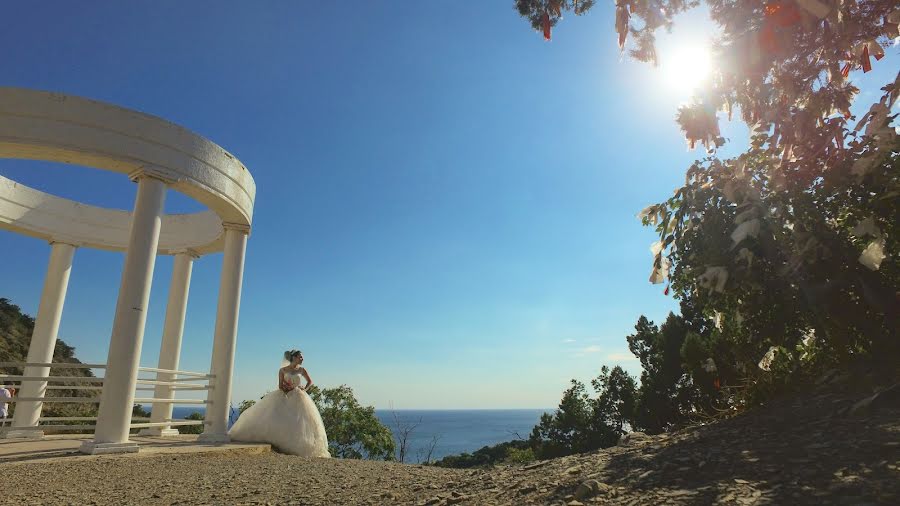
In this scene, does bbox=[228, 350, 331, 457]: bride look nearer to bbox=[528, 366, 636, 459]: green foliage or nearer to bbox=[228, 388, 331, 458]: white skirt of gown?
bbox=[228, 388, 331, 458]: white skirt of gown

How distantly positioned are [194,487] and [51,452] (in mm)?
3997

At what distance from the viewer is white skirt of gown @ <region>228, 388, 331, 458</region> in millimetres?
9492

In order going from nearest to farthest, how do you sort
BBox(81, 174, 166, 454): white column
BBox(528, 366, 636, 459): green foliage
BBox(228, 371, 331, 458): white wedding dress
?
BBox(81, 174, 166, 454): white column
BBox(228, 371, 331, 458): white wedding dress
BBox(528, 366, 636, 459): green foliage

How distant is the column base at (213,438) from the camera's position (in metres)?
9.70

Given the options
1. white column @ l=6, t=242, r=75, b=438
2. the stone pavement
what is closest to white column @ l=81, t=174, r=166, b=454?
the stone pavement

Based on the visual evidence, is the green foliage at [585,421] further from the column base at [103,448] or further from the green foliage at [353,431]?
the column base at [103,448]

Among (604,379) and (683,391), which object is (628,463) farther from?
(604,379)

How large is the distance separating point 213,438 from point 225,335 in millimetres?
2115

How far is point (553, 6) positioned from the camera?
19.6 ft

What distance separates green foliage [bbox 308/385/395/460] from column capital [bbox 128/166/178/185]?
1134 centimetres

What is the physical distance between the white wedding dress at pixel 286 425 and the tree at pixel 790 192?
24.0 ft

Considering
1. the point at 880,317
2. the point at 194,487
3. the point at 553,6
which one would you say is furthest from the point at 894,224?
the point at 194,487

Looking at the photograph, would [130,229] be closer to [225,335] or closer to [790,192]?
[225,335]

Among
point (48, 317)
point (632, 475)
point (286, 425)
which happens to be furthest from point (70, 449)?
point (632, 475)
